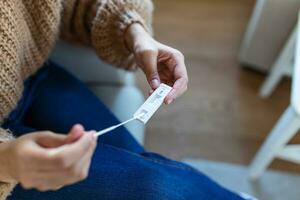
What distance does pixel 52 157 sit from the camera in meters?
0.35

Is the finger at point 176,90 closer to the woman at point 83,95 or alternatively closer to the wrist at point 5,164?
the woman at point 83,95

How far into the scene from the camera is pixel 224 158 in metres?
1.05

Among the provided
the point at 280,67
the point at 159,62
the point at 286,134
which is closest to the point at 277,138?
the point at 286,134

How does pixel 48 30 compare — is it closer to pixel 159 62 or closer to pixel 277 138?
pixel 159 62

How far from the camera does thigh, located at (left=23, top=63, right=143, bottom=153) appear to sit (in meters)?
0.63

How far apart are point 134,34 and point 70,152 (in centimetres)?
32

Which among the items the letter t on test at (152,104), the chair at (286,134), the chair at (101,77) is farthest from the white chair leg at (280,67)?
the letter t on test at (152,104)

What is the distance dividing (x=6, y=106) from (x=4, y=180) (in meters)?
0.14

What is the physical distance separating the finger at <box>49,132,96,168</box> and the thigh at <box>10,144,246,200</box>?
0.18 meters

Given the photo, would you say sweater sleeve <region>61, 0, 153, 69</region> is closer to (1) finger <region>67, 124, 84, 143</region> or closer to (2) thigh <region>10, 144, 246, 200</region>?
(2) thigh <region>10, 144, 246, 200</region>

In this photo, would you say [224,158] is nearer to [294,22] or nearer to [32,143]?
[294,22]

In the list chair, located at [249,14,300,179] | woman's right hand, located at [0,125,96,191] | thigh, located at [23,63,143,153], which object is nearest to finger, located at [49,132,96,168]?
woman's right hand, located at [0,125,96,191]

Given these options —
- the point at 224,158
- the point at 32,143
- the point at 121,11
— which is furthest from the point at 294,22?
the point at 32,143

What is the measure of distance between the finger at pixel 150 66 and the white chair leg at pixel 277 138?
34cm
